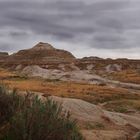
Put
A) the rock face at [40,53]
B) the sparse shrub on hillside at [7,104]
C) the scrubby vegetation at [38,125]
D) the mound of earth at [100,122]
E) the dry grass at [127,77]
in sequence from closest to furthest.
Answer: the scrubby vegetation at [38,125], the sparse shrub on hillside at [7,104], the mound of earth at [100,122], the dry grass at [127,77], the rock face at [40,53]

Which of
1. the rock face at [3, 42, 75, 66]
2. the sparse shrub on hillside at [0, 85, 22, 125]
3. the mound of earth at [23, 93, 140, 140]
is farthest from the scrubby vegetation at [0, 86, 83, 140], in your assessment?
the rock face at [3, 42, 75, 66]

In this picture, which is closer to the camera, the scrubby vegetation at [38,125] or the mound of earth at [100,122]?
the scrubby vegetation at [38,125]

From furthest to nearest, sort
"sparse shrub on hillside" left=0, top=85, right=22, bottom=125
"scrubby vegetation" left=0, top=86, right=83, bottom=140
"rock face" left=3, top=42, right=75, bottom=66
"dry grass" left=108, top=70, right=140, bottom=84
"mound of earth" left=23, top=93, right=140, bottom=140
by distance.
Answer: "rock face" left=3, top=42, right=75, bottom=66 → "dry grass" left=108, top=70, right=140, bottom=84 → "mound of earth" left=23, top=93, right=140, bottom=140 → "sparse shrub on hillside" left=0, top=85, right=22, bottom=125 → "scrubby vegetation" left=0, top=86, right=83, bottom=140

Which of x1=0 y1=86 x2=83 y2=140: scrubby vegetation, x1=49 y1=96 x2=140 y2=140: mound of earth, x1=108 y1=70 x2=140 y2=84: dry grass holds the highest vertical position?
x1=0 y1=86 x2=83 y2=140: scrubby vegetation

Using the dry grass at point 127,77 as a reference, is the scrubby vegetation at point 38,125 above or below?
above

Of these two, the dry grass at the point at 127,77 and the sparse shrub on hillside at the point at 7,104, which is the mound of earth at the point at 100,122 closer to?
the sparse shrub on hillside at the point at 7,104

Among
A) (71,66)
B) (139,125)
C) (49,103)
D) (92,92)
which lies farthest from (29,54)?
(49,103)

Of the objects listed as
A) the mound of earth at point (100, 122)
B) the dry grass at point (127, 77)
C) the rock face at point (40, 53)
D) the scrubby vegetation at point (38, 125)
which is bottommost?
the mound of earth at point (100, 122)

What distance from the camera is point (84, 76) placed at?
231ft

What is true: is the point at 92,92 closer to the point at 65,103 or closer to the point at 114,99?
the point at 114,99

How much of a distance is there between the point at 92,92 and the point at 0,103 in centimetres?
2766

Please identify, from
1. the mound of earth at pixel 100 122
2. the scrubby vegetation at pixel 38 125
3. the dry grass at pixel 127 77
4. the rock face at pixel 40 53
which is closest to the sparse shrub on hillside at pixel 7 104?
the scrubby vegetation at pixel 38 125

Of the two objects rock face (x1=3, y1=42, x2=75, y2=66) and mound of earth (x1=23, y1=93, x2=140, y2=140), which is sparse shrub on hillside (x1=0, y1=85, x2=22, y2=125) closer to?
mound of earth (x1=23, y1=93, x2=140, y2=140)

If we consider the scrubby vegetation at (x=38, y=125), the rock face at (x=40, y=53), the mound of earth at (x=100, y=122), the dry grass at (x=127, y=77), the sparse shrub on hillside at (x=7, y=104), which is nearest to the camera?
the scrubby vegetation at (x=38, y=125)
